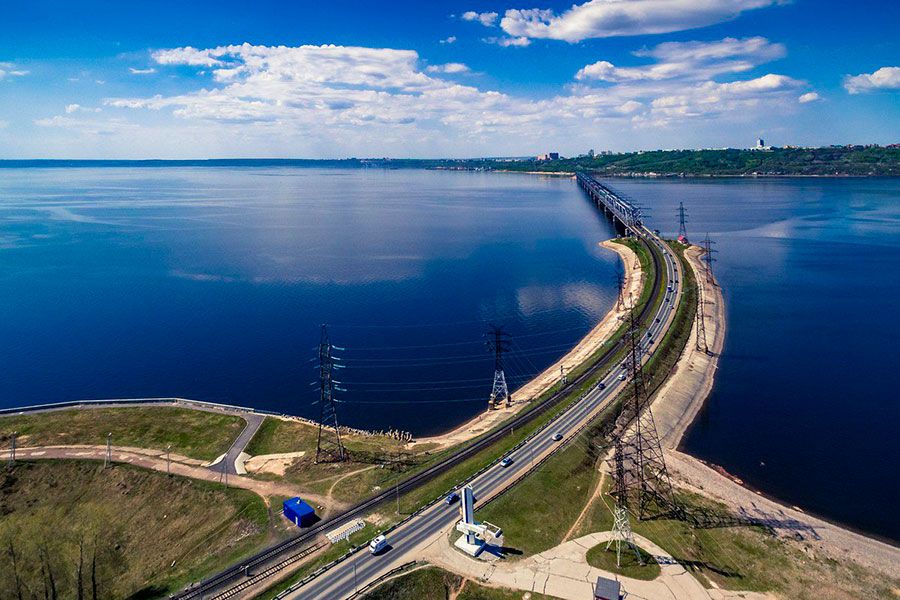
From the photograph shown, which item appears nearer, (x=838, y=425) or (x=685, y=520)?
(x=685, y=520)

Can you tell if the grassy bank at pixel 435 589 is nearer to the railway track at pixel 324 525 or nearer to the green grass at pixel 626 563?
the green grass at pixel 626 563

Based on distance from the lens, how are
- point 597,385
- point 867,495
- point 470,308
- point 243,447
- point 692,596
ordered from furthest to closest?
point 470,308 < point 597,385 < point 243,447 < point 867,495 < point 692,596

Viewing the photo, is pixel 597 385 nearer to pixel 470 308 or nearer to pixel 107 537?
pixel 470 308

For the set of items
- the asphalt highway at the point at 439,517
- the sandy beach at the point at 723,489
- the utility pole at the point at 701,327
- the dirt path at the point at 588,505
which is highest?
the utility pole at the point at 701,327

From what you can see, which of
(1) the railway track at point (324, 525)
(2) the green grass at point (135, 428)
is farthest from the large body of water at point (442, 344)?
(1) the railway track at point (324, 525)

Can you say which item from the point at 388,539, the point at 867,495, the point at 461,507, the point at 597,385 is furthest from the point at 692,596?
the point at 597,385
